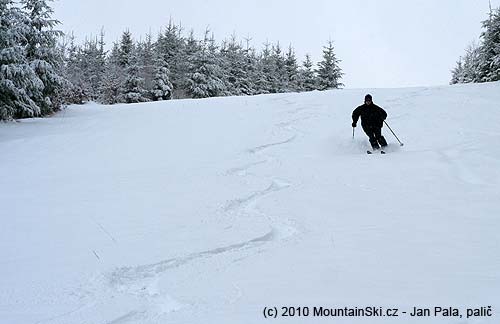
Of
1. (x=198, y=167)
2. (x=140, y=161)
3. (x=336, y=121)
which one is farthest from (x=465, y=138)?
(x=140, y=161)

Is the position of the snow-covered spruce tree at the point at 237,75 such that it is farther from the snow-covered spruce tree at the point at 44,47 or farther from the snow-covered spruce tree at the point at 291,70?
the snow-covered spruce tree at the point at 44,47

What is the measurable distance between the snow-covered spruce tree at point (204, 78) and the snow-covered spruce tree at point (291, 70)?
9.31 m

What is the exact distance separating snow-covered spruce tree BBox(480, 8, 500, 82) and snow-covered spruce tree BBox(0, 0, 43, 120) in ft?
74.1

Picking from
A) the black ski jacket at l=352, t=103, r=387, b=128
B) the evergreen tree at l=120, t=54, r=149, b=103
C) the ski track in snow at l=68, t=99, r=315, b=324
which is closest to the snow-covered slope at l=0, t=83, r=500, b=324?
the ski track in snow at l=68, t=99, r=315, b=324

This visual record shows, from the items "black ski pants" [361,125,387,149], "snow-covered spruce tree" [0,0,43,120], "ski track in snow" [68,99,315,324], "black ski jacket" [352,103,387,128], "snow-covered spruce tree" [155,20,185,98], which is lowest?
"ski track in snow" [68,99,315,324]

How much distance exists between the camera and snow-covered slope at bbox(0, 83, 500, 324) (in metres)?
3.70

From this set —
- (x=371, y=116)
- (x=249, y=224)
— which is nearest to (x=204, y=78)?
(x=371, y=116)

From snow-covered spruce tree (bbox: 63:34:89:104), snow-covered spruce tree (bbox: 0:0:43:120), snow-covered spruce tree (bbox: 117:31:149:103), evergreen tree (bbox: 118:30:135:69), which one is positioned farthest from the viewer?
evergreen tree (bbox: 118:30:135:69)

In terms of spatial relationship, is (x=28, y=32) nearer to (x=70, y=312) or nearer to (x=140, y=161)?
(x=140, y=161)

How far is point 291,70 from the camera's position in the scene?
48125 millimetres

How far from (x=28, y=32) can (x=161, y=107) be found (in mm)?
5755

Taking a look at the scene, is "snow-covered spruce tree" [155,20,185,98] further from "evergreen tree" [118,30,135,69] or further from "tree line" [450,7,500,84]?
"tree line" [450,7,500,84]

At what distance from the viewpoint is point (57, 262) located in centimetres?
464

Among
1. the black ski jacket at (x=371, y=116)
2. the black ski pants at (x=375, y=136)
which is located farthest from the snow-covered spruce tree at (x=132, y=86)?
the black ski pants at (x=375, y=136)
